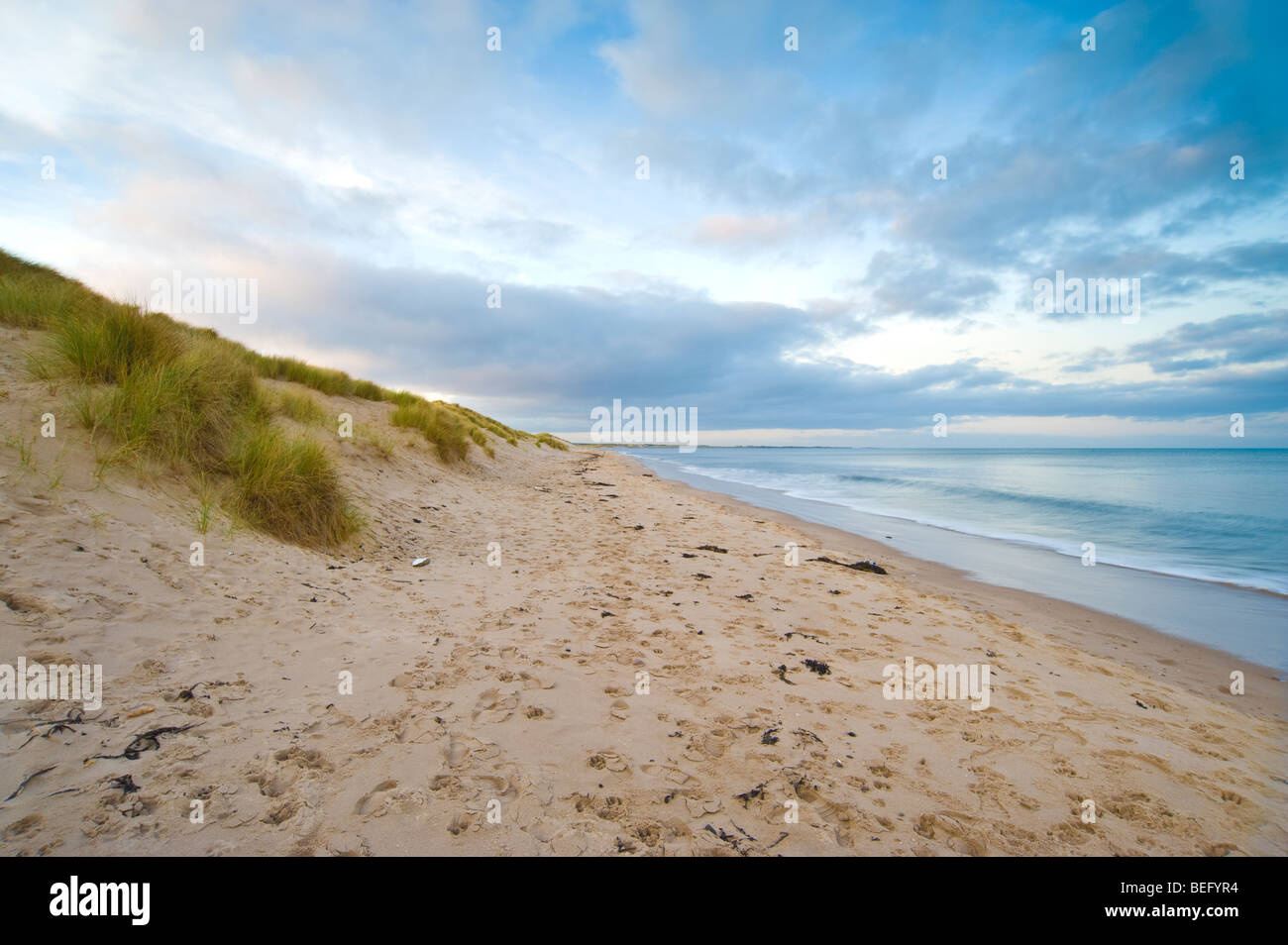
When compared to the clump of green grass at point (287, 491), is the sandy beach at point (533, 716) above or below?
below

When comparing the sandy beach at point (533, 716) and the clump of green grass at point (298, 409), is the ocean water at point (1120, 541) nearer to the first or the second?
the sandy beach at point (533, 716)

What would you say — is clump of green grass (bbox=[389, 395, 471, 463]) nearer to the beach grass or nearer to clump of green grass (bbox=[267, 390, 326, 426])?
clump of green grass (bbox=[267, 390, 326, 426])

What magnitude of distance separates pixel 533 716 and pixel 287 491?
462cm

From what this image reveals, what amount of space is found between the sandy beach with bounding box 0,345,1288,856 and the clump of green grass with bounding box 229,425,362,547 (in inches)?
15.4

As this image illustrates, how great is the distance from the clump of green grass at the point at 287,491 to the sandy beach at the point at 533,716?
0.39 m

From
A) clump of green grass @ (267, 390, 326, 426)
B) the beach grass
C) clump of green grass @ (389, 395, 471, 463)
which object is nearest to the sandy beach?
the beach grass

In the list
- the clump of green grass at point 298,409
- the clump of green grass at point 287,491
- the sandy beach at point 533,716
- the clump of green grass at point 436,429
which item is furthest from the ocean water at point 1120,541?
the clump of green grass at point 298,409

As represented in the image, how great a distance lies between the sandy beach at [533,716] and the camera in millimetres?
2266

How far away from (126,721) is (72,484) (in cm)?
310

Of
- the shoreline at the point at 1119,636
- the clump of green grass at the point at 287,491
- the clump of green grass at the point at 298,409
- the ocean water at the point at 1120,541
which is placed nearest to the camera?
the shoreline at the point at 1119,636

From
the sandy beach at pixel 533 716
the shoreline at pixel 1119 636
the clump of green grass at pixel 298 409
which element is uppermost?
the clump of green grass at pixel 298 409

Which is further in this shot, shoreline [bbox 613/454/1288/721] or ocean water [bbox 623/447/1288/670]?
ocean water [bbox 623/447/1288/670]

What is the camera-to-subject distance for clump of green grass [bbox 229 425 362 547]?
18.7ft
